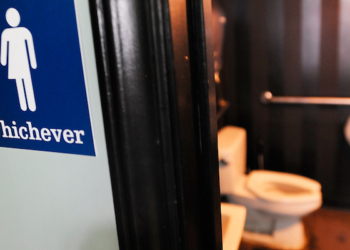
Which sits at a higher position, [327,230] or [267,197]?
[267,197]

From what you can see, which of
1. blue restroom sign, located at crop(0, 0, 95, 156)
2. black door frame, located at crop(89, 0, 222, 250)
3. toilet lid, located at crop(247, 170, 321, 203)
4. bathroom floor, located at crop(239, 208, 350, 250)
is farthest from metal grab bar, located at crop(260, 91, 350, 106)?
blue restroom sign, located at crop(0, 0, 95, 156)

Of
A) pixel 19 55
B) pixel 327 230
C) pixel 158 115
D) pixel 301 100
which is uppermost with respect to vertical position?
pixel 19 55

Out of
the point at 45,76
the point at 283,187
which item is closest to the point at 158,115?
the point at 45,76

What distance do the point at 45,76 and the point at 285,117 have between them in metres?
1.87

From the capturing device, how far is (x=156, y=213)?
1.75 feet

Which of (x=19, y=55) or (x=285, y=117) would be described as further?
Result: (x=285, y=117)

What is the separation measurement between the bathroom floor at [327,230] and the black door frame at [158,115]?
4.84 feet

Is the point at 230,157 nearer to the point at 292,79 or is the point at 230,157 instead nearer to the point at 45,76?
the point at 292,79

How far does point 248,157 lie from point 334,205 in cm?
67

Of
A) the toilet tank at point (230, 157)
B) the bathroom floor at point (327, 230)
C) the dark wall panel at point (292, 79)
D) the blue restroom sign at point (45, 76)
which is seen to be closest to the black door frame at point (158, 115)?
the blue restroom sign at point (45, 76)

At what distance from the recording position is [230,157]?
170 cm

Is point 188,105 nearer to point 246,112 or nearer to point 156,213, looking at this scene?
point 156,213

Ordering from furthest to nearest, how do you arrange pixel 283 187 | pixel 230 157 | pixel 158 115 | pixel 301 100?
pixel 301 100 → pixel 283 187 → pixel 230 157 → pixel 158 115

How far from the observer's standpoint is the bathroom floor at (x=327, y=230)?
1799 mm
